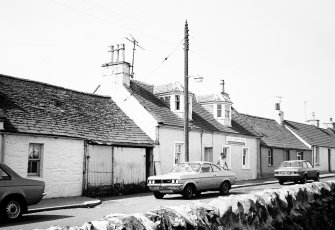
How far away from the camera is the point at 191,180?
15.7 meters

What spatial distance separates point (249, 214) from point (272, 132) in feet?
106

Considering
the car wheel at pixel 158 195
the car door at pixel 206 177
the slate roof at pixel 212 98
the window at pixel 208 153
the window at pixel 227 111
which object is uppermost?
the slate roof at pixel 212 98

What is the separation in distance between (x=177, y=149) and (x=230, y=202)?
55.9 ft

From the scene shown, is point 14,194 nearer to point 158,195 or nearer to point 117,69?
point 158,195

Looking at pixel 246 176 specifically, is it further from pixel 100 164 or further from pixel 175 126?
pixel 100 164

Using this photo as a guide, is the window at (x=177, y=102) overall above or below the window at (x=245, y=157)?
above

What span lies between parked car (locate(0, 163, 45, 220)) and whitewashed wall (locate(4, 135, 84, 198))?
4.36 metres

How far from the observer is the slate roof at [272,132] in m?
34.1

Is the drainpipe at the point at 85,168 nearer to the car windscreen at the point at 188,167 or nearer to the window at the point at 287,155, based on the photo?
the car windscreen at the point at 188,167

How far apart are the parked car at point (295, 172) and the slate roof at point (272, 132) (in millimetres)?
8074

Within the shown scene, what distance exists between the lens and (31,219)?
10781 mm

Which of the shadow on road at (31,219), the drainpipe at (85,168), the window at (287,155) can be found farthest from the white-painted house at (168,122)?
the shadow on road at (31,219)

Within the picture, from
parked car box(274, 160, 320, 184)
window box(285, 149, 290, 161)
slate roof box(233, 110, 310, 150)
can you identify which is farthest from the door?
window box(285, 149, 290, 161)

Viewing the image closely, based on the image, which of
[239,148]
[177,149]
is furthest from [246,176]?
[177,149]
